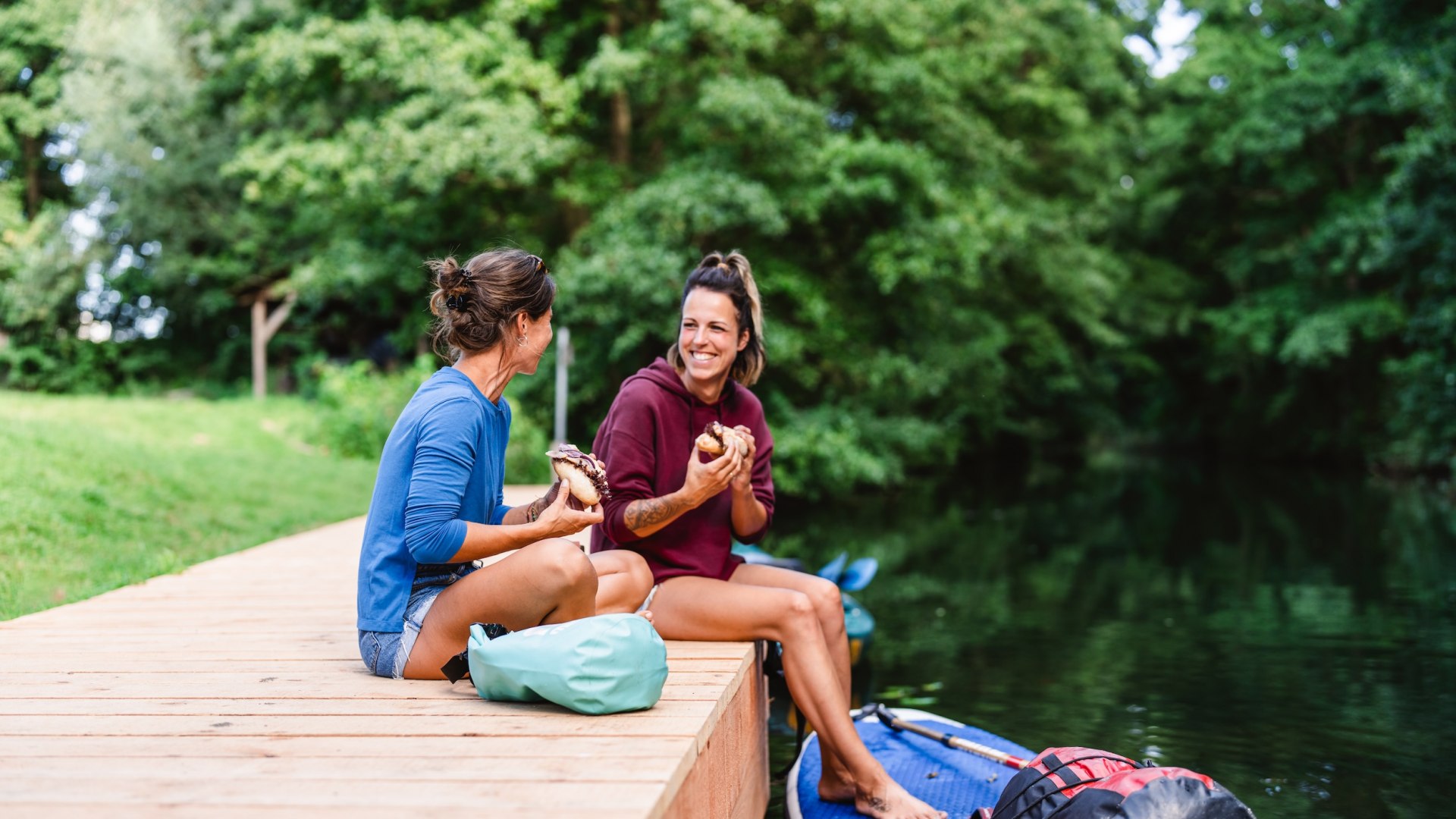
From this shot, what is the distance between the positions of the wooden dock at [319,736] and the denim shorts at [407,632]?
Answer: 0.19 ft

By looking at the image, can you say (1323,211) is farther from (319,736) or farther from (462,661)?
(319,736)

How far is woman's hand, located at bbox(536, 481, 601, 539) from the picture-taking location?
3322 millimetres

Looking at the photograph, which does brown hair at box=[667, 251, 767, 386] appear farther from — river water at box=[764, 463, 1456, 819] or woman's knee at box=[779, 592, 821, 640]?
river water at box=[764, 463, 1456, 819]

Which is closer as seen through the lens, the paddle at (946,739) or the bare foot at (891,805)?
the bare foot at (891,805)

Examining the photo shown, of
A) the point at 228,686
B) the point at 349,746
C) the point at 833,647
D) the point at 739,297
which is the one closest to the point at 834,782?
the point at 833,647

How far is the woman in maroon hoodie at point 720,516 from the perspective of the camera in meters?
3.89

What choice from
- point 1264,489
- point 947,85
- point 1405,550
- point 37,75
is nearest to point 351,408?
point 947,85

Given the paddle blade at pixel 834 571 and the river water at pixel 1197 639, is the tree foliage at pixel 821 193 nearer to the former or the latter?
the river water at pixel 1197 639

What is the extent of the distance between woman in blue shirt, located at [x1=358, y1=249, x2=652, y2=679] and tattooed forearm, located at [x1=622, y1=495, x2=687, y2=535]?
1.19 ft

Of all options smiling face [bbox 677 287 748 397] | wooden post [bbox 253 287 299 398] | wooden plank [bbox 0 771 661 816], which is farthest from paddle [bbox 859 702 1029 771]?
wooden post [bbox 253 287 299 398]

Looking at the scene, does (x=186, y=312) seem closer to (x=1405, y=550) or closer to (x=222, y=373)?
(x=222, y=373)

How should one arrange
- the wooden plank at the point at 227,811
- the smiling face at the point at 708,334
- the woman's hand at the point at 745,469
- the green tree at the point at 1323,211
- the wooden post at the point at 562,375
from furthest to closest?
the green tree at the point at 1323,211 < the wooden post at the point at 562,375 < the smiling face at the point at 708,334 < the woman's hand at the point at 745,469 < the wooden plank at the point at 227,811

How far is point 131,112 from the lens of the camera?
2742 cm

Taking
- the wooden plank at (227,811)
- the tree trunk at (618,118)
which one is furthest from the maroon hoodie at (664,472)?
the tree trunk at (618,118)
